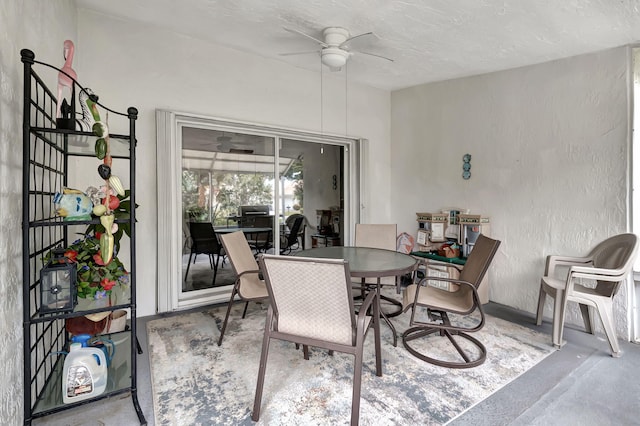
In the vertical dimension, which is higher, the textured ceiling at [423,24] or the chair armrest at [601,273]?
the textured ceiling at [423,24]

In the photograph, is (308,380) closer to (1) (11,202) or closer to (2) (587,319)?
(1) (11,202)

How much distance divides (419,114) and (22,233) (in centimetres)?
452

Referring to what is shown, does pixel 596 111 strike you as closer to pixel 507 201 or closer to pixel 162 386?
pixel 507 201

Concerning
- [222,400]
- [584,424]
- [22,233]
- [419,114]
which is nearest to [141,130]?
[22,233]

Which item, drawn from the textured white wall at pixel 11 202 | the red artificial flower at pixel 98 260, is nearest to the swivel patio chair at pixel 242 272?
the red artificial flower at pixel 98 260

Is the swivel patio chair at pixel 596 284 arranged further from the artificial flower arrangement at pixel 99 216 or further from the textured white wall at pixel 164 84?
the artificial flower arrangement at pixel 99 216

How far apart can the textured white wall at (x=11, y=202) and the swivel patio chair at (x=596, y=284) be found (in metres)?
3.59

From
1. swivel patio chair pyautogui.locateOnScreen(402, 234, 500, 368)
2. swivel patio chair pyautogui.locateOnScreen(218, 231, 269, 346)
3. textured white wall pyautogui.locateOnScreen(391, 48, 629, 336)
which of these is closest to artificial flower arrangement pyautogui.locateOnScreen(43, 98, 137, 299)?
swivel patio chair pyautogui.locateOnScreen(218, 231, 269, 346)

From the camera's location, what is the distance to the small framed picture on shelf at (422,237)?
429 centimetres

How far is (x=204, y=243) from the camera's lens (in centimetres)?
373

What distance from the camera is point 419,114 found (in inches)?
182

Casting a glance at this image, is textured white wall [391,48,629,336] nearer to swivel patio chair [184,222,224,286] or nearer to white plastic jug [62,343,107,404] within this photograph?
swivel patio chair [184,222,224,286]

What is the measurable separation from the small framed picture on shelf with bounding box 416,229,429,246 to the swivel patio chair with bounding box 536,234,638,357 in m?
1.44

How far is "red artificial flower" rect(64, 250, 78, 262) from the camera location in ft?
5.53
